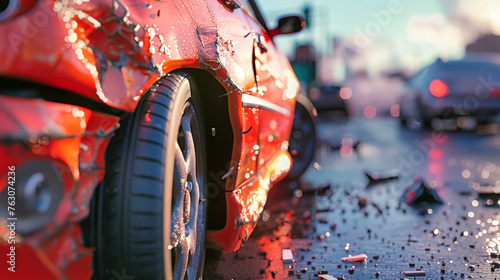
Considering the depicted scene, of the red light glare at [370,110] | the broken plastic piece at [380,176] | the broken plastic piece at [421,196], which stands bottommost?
the broken plastic piece at [421,196]

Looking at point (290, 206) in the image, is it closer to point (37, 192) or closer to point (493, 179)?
point (493, 179)

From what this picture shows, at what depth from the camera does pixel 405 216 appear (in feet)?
13.2

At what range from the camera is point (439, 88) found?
10406 mm

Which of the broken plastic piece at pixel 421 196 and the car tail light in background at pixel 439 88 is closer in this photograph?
the broken plastic piece at pixel 421 196

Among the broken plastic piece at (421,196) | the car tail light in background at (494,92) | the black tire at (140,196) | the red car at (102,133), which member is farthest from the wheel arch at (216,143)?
the car tail light in background at (494,92)

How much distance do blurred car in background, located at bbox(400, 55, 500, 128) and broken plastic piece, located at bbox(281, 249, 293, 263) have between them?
27.9ft

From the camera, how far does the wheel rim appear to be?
6.12ft

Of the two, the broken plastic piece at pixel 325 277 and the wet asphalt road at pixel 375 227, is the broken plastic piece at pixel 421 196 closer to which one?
the wet asphalt road at pixel 375 227

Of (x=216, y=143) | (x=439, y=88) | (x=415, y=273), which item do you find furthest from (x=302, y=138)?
(x=439, y=88)

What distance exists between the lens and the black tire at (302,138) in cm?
527

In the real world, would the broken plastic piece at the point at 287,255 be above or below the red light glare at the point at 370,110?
below

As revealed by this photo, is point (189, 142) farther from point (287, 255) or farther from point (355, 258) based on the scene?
point (355, 258)

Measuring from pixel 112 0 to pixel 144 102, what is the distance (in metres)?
0.36

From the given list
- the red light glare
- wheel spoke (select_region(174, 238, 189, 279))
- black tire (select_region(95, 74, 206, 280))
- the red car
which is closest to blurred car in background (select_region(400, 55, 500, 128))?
the red car
